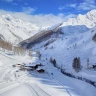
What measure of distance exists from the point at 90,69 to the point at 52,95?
6907 cm

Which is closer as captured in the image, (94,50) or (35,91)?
(35,91)

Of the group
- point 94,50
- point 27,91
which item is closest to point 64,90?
point 27,91

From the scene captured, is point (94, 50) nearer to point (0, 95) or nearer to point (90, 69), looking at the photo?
point (90, 69)

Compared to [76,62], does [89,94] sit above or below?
below

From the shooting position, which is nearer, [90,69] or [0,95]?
[0,95]

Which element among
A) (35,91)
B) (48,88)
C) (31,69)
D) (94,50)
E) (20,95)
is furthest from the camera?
(94,50)

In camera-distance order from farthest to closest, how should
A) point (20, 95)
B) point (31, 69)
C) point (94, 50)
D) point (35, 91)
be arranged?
point (94, 50) → point (31, 69) → point (35, 91) → point (20, 95)

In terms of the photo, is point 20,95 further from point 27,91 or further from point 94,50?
point 94,50

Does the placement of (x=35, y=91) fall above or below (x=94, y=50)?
below

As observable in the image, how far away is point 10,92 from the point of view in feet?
226

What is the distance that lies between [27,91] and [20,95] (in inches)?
210

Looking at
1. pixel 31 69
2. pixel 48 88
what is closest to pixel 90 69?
pixel 31 69

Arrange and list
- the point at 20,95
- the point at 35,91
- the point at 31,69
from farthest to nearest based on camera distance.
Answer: the point at 31,69, the point at 35,91, the point at 20,95

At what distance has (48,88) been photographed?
249ft
